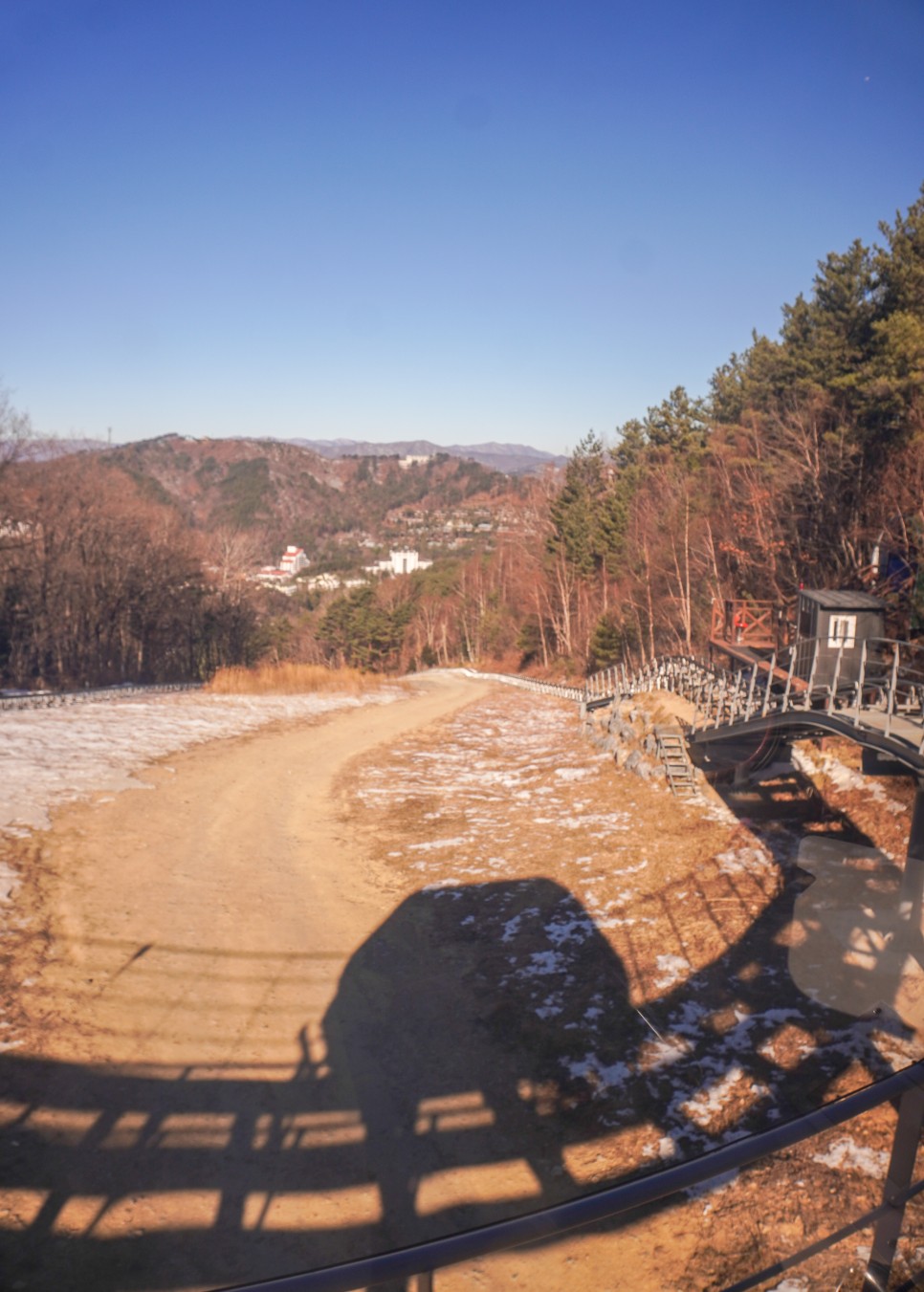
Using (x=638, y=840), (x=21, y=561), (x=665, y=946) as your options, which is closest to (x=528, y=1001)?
(x=665, y=946)

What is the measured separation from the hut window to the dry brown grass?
756 inches

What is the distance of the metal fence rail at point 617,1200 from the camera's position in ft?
4.76

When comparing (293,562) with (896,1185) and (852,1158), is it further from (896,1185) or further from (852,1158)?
(896,1185)

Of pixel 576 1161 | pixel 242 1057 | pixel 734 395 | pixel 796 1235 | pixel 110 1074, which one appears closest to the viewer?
pixel 796 1235

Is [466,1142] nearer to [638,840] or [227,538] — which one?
[638,840]

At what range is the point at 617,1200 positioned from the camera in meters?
1.62

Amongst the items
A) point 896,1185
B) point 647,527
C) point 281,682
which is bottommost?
point 281,682

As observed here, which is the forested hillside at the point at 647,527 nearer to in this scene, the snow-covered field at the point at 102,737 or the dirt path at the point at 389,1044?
the dirt path at the point at 389,1044

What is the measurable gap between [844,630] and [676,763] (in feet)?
12.3

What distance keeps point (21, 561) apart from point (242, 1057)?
3553 centimetres

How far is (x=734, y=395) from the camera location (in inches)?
→ 1742

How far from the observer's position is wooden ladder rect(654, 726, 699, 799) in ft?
46.1

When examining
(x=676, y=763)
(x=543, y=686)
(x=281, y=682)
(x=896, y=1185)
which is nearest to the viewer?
(x=896, y=1185)

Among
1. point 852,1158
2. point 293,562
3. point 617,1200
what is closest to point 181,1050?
point 852,1158
